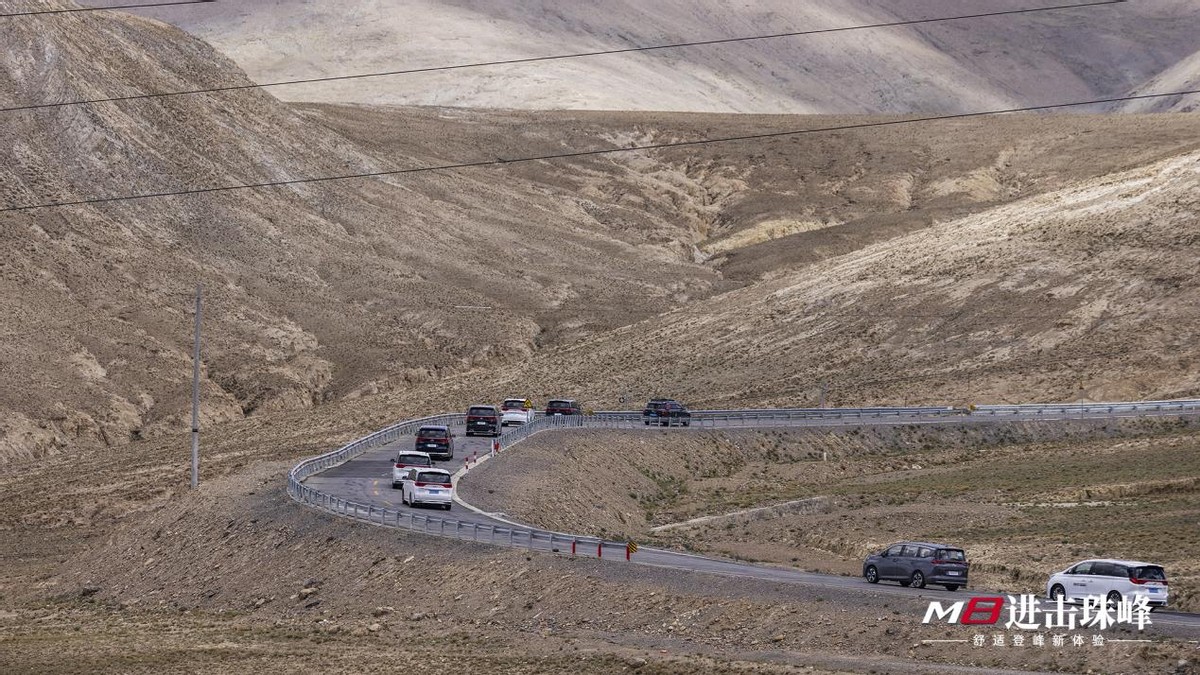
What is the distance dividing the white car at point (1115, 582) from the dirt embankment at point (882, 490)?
305 cm

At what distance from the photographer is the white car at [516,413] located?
82625 mm

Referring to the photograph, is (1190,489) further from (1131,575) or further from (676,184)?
(676,184)

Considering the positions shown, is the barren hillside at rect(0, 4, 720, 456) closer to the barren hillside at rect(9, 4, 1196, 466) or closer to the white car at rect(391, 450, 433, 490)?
the barren hillside at rect(9, 4, 1196, 466)

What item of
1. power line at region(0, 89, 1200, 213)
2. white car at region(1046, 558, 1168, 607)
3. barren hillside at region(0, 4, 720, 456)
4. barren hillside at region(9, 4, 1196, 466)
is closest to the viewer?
white car at region(1046, 558, 1168, 607)

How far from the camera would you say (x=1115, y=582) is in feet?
121

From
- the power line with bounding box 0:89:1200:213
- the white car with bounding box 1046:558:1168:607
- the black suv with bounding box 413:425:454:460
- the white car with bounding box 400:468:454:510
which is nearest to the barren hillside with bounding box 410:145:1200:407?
the power line with bounding box 0:89:1200:213

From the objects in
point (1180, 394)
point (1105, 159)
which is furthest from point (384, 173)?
point (1180, 394)

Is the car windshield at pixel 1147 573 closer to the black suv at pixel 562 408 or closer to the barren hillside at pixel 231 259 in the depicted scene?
the black suv at pixel 562 408

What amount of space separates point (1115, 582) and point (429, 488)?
21.2m

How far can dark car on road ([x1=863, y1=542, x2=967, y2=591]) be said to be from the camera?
129ft

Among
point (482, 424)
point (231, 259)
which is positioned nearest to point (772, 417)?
point (482, 424)

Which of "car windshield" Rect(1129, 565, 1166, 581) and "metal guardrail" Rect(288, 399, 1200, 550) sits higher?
"metal guardrail" Rect(288, 399, 1200, 550)

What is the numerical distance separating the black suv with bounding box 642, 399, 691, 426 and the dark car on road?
128ft

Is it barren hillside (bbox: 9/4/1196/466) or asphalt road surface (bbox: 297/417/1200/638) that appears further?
barren hillside (bbox: 9/4/1196/466)
